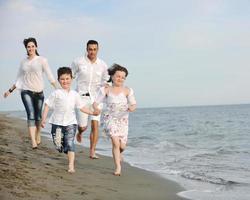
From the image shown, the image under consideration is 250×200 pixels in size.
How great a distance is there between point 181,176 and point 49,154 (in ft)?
→ 7.19

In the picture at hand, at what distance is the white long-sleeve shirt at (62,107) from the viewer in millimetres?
5281

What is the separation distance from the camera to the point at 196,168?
285 inches

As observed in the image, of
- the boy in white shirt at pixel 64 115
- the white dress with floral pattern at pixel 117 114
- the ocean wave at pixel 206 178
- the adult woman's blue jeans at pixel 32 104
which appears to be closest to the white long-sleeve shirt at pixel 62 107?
the boy in white shirt at pixel 64 115

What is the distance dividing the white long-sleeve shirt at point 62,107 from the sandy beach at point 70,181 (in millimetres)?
636

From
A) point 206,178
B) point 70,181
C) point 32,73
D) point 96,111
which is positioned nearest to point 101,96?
point 96,111

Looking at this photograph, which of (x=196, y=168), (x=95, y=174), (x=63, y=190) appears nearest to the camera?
(x=63, y=190)

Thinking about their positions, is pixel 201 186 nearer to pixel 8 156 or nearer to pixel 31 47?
pixel 8 156

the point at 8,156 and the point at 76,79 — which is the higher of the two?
the point at 76,79

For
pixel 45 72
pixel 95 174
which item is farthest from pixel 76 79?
pixel 95 174

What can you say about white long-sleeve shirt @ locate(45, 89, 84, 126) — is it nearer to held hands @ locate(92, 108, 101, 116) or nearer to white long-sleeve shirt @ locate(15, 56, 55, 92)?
held hands @ locate(92, 108, 101, 116)

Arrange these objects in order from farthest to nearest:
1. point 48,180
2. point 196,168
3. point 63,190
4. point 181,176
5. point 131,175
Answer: point 196,168 < point 181,176 < point 131,175 < point 48,180 < point 63,190

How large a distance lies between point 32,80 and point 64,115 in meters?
1.49

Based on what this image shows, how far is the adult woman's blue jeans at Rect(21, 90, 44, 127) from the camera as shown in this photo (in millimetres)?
6516

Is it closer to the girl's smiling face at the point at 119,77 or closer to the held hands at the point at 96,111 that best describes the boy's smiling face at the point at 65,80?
the held hands at the point at 96,111
